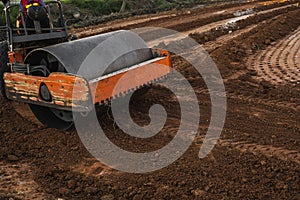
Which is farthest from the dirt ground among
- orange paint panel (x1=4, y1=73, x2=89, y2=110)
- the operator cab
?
the operator cab

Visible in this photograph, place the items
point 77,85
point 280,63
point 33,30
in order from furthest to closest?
point 280,63 < point 33,30 < point 77,85

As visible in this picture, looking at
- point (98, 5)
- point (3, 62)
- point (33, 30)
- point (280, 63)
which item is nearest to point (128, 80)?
point (33, 30)

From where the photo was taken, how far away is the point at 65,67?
5.06 meters

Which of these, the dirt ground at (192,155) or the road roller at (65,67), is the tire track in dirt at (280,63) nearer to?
the dirt ground at (192,155)

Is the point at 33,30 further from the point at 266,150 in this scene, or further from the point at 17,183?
the point at 266,150

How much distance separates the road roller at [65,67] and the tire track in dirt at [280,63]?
287 cm

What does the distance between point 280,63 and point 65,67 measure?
19.1 feet

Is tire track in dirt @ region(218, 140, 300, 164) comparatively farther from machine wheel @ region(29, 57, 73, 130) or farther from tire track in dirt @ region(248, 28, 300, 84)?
tire track in dirt @ region(248, 28, 300, 84)

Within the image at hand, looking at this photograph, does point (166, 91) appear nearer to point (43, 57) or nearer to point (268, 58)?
point (43, 57)

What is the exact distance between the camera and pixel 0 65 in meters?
6.00

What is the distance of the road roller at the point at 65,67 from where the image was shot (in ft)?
16.0

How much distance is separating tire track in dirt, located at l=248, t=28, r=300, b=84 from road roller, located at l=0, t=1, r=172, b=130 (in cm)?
287

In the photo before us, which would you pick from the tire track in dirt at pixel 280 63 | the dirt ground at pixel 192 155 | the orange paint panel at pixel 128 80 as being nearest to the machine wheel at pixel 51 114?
the dirt ground at pixel 192 155

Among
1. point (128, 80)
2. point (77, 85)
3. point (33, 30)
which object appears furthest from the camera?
point (33, 30)
